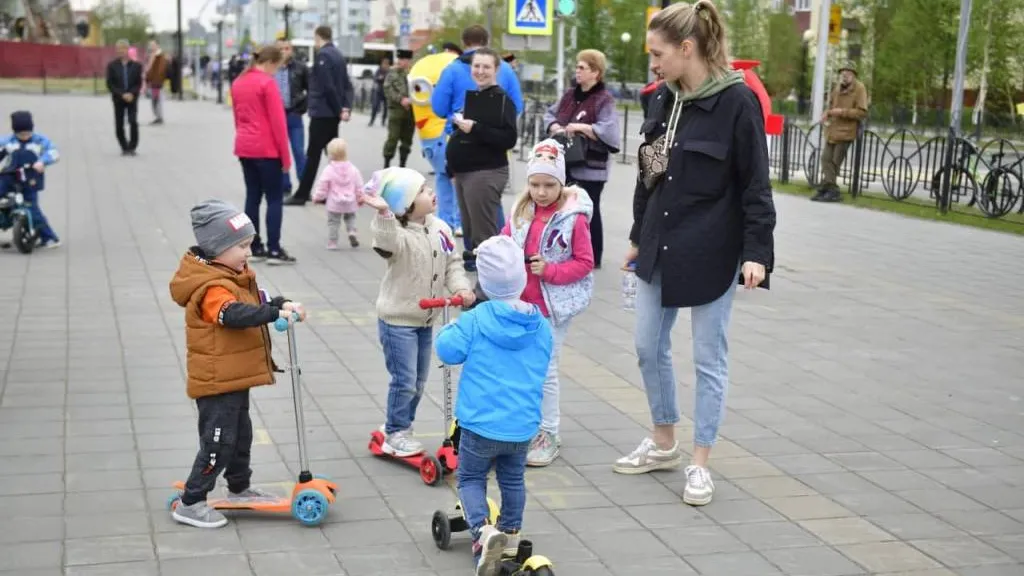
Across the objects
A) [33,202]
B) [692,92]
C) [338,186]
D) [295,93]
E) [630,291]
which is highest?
[692,92]

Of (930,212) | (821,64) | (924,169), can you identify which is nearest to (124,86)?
(924,169)

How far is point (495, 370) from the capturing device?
452cm

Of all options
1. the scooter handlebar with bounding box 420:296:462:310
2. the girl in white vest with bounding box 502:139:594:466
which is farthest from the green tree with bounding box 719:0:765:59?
the scooter handlebar with bounding box 420:296:462:310

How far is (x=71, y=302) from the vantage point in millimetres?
9461

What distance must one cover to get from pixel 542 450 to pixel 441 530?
1.20 m

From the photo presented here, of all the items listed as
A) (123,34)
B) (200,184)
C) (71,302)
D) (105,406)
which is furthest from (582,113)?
(123,34)

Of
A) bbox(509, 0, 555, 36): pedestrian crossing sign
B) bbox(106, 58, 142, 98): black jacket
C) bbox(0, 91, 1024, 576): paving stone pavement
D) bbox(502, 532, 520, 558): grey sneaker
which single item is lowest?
bbox(0, 91, 1024, 576): paving stone pavement

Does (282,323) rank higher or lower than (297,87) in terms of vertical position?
lower

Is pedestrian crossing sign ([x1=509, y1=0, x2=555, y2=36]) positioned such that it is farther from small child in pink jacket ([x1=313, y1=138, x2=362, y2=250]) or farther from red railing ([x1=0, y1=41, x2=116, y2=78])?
red railing ([x1=0, y1=41, x2=116, y2=78])

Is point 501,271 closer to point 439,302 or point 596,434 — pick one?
point 439,302

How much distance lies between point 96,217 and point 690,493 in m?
10.2

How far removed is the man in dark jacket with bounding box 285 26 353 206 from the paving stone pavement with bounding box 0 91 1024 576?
3.30m

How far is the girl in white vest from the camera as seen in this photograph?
228 inches

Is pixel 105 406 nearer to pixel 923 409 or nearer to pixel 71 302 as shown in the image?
pixel 71 302
